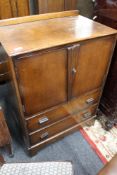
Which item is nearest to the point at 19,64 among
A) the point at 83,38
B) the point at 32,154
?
the point at 83,38

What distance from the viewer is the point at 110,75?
4.58ft

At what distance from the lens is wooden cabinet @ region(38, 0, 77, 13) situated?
145 centimetres

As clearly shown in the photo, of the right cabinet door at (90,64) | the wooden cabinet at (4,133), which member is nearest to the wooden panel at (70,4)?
the right cabinet door at (90,64)

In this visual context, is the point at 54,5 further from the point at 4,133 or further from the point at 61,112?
the point at 4,133

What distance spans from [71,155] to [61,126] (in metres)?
0.28

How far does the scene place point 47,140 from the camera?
1.38m

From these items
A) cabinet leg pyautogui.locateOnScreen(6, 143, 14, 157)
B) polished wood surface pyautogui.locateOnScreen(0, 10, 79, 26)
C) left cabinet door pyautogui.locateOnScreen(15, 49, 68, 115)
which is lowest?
cabinet leg pyautogui.locateOnScreen(6, 143, 14, 157)

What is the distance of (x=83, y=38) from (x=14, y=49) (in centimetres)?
41

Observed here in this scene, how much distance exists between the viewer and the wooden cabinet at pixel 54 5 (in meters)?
1.45

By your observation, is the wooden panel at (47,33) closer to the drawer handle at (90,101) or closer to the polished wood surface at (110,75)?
the polished wood surface at (110,75)

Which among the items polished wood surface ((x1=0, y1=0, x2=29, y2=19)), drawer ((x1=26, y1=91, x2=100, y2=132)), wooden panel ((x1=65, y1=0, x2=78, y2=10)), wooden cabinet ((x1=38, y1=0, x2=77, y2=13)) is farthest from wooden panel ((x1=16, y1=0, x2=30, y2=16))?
drawer ((x1=26, y1=91, x2=100, y2=132))

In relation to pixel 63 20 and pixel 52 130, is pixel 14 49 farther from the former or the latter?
pixel 52 130

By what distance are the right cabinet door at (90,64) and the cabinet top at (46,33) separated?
7 centimetres

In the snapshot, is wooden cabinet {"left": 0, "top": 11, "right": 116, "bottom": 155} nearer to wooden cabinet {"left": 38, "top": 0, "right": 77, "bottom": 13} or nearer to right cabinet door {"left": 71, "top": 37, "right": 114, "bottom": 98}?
right cabinet door {"left": 71, "top": 37, "right": 114, "bottom": 98}
